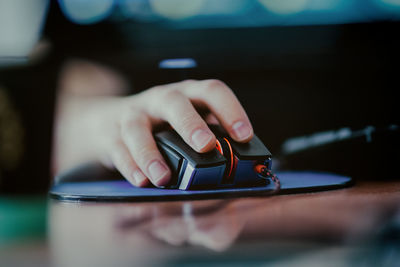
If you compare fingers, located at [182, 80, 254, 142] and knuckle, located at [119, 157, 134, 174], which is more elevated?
fingers, located at [182, 80, 254, 142]

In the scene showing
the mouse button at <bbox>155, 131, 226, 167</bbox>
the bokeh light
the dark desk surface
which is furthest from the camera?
the bokeh light

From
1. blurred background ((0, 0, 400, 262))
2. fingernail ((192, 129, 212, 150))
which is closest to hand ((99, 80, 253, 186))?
fingernail ((192, 129, 212, 150))

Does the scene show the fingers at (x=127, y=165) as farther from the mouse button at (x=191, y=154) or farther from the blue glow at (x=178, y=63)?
the blue glow at (x=178, y=63)

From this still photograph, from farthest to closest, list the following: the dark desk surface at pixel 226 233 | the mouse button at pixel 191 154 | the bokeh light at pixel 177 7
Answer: the bokeh light at pixel 177 7 < the mouse button at pixel 191 154 < the dark desk surface at pixel 226 233

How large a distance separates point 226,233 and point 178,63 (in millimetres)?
493

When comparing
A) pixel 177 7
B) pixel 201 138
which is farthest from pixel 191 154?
pixel 177 7

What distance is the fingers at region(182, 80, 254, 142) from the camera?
52cm

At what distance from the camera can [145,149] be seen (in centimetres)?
52

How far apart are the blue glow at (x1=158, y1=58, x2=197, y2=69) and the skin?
11 cm

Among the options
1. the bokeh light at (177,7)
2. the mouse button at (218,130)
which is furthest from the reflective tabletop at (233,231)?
the bokeh light at (177,7)

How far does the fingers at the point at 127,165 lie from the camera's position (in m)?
0.54

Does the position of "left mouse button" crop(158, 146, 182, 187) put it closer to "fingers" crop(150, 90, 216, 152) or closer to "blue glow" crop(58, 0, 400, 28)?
"fingers" crop(150, 90, 216, 152)

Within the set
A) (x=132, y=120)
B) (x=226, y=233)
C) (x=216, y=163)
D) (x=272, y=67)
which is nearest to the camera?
(x=226, y=233)

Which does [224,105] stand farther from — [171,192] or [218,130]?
[171,192]
